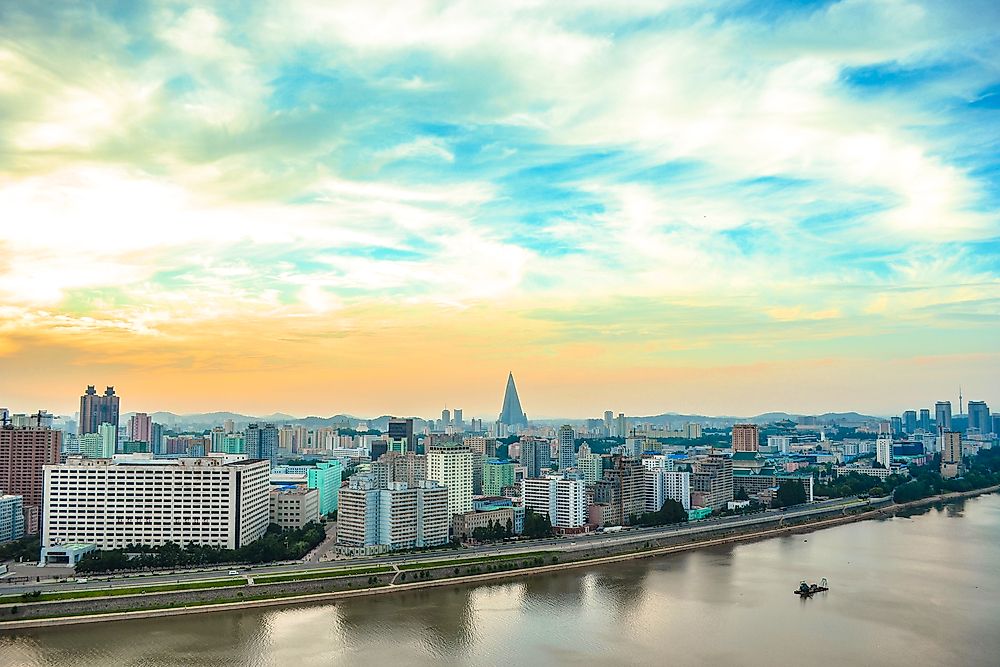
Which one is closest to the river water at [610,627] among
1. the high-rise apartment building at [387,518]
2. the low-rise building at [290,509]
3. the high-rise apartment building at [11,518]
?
the high-rise apartment building at [387,518]

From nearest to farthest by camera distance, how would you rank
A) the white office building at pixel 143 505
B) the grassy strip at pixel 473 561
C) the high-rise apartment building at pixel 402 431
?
the grassy strip at pixel 473 561 < the white office building at pixel 143 505 < the high-rise apartment building at pixel 402 431

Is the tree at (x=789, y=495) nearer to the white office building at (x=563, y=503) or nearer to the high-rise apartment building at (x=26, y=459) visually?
the white office building at (x=563, y=503)

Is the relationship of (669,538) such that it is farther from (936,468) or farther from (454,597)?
(936,468)

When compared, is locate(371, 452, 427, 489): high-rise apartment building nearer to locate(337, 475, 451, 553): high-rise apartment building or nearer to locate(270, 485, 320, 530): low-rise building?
locate(270, 485, 320, 530): low-rise building

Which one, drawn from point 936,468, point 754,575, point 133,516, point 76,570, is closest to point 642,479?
point 754,575

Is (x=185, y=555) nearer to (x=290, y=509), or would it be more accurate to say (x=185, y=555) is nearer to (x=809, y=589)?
(x=290, y=509)

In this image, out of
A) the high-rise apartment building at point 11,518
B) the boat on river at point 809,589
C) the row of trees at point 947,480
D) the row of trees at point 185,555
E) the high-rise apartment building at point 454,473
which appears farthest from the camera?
the row of trees at point 947,480
